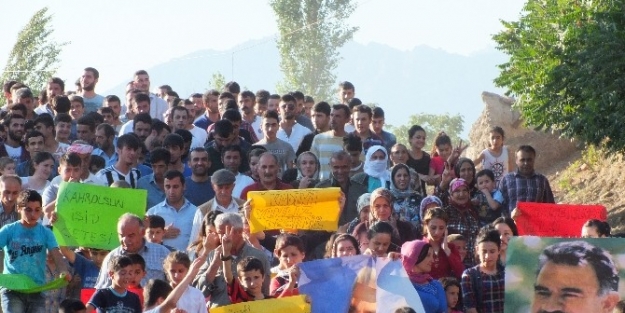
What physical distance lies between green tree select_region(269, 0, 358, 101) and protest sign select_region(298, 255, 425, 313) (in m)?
53.6

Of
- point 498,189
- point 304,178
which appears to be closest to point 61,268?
point 304,178

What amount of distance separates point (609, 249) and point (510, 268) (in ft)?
2.36

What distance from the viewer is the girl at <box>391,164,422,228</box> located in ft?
49.5

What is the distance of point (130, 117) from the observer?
19.7 meters

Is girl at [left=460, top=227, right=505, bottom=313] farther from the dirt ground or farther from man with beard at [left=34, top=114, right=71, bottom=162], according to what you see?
the dirt ground

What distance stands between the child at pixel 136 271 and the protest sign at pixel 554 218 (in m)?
4.29

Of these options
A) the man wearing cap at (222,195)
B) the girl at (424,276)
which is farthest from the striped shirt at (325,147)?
the girl at (424,276)

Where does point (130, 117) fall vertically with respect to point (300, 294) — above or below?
above

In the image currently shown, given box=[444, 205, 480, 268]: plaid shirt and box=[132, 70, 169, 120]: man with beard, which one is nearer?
box=[444, 205, 480, 268]: plaid shirt

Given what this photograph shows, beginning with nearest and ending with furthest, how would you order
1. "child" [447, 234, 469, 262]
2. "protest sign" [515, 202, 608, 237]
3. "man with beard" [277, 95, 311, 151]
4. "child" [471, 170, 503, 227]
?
"child" [447, 234, 469, 262] → "protest sign" [515, 202, 608, 237] → "child" [471, 170, 503, 227] → "man with beard" [277, 95, 311, 151]

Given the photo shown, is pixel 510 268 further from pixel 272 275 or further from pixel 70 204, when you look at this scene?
pixel 70 204

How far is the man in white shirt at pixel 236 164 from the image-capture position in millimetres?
15273

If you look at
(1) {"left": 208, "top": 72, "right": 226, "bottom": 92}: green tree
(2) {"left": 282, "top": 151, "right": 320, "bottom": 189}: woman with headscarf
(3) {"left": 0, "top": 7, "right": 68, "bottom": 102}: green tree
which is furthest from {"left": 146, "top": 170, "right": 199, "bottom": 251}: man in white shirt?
(1) {"left": 208, "top": 72, "right": 226, "bottom": 92}: green tree

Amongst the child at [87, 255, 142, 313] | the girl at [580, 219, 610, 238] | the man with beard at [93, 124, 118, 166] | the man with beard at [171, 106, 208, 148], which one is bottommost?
the child at [87, 255, 142, 313]
